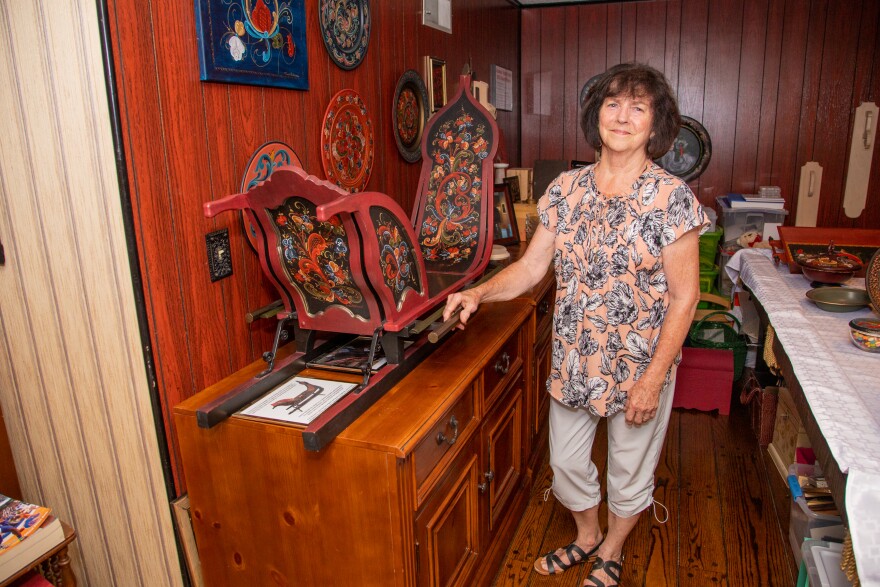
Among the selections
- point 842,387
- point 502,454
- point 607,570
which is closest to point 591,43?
point 502,454

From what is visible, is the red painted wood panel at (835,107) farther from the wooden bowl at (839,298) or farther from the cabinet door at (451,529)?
the cabinet door at (451,529)

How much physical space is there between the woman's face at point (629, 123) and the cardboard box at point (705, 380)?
1.76 meters

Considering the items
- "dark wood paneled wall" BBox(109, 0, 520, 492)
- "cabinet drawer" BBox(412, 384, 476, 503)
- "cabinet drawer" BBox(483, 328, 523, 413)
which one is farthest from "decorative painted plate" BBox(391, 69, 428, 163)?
"cabinet drawer" BBox(412, 384, 476, 503)

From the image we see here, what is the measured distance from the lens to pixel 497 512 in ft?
6.84

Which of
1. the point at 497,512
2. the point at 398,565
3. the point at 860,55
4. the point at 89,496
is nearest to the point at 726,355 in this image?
the point at 497,512

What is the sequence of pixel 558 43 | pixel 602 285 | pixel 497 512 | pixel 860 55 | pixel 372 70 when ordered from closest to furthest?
1. pixel 602 285
2. pixel 497 512
3. pixel 372 70
4. pixel 860 55
5. pixel 558 43

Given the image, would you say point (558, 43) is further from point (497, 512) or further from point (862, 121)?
point (497, 512)

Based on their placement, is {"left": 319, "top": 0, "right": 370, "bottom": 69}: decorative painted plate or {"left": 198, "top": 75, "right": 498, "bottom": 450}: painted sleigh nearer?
{"left": 198, "top": 75, "right": 498, "bottom": 450}: painted sleigh

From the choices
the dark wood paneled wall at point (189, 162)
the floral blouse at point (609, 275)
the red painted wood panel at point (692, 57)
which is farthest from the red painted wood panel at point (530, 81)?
the floral blouse at point (609, 275)

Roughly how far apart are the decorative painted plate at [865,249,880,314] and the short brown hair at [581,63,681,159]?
0.81m

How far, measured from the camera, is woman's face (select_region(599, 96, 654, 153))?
5.60 ft

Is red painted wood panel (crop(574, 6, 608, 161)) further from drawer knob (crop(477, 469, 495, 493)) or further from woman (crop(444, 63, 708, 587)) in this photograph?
drawer knob (crop(477, 469, 495, 493))

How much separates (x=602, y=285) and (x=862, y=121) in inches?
119

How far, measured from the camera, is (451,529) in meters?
1.67
